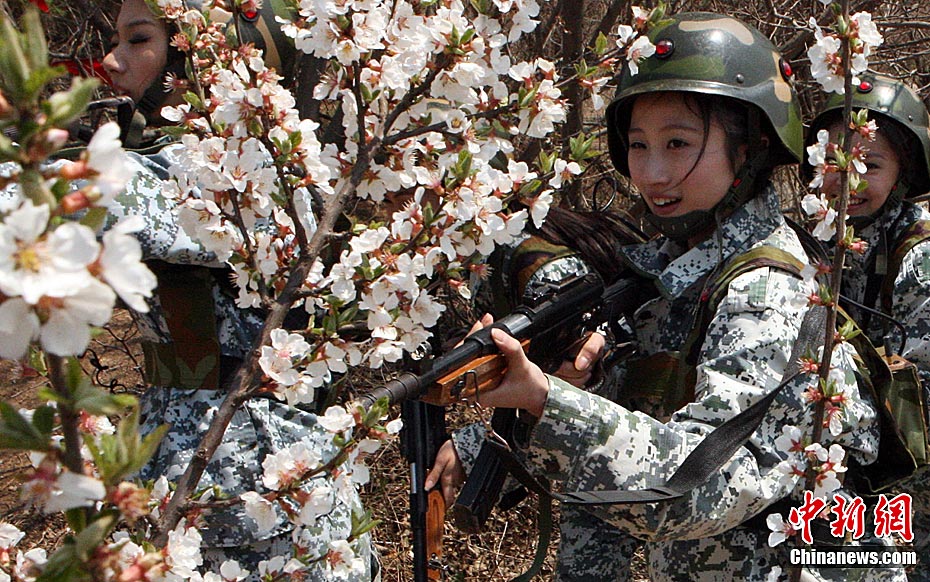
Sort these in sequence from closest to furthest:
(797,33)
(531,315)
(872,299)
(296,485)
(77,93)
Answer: (77,93)
(296,485)
(531,315)
(872,299)
(797,33)

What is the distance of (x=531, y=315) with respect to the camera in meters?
2.17

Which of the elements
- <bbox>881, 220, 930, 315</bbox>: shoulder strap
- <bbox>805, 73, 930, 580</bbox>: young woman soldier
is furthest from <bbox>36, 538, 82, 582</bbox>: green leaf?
<bbox>881, 220, 930, 315</bbox>: shoulder strap

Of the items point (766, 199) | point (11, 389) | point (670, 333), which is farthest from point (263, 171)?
point (11, 389)

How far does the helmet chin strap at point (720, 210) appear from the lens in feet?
7.50

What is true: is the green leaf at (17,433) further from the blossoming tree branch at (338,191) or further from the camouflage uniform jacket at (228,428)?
the camouflage uniform jacket at (228,428)

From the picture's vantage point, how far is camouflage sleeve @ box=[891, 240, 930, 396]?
103 inches

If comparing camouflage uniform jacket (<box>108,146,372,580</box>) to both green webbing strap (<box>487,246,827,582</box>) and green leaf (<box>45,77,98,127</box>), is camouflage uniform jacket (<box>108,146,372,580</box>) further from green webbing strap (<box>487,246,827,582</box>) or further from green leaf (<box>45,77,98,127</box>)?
green leaf (<box>45,77,98,127</box>)

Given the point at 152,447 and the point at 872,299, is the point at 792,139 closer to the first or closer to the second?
the point at 872,299

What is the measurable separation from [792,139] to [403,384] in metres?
1.25

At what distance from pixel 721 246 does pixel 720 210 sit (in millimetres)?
115

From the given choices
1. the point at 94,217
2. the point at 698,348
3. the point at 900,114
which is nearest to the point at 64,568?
the point at 94,217

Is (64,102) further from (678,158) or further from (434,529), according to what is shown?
(434,529)

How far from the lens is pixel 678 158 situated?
2236mm

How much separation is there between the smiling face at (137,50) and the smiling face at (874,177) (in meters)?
1.95
